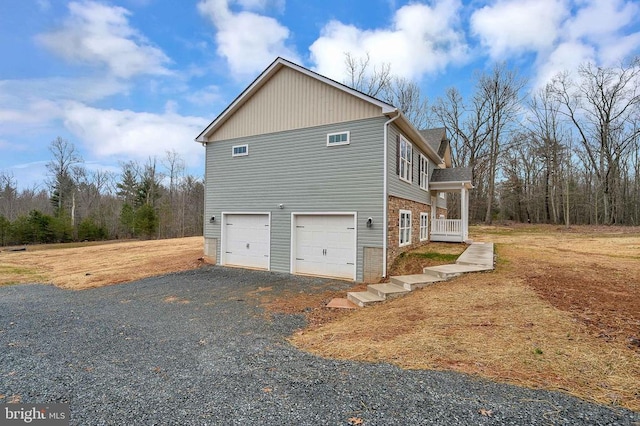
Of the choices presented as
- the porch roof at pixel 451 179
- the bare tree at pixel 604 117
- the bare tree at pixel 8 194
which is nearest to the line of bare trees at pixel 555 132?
the bare tree at pixel 604 117

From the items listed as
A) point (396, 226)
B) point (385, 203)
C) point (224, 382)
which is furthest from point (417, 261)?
point (224, 382)

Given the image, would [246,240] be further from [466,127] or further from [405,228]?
[466,127]

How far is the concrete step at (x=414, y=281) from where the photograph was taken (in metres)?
7.51

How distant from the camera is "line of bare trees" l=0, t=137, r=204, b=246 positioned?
3048 centimetres

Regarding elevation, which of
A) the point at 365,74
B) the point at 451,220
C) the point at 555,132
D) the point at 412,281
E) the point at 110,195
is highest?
the point at 365,74

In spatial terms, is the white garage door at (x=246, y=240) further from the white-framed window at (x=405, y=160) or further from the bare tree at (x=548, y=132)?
the bare tree at (x=548, y=132)

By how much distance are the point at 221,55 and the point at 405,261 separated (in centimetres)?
1255

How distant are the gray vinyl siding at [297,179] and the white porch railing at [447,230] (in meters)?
7.02


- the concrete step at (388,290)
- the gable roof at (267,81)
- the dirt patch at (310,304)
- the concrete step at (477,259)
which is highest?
the gable roof at (267,81)

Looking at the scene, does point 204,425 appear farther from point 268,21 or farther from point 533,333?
point 268,21

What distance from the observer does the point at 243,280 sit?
9.84 metres

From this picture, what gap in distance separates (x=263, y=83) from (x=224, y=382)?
1043cm

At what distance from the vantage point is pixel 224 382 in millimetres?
3377

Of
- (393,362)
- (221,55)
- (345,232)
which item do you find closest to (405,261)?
(345,232)
